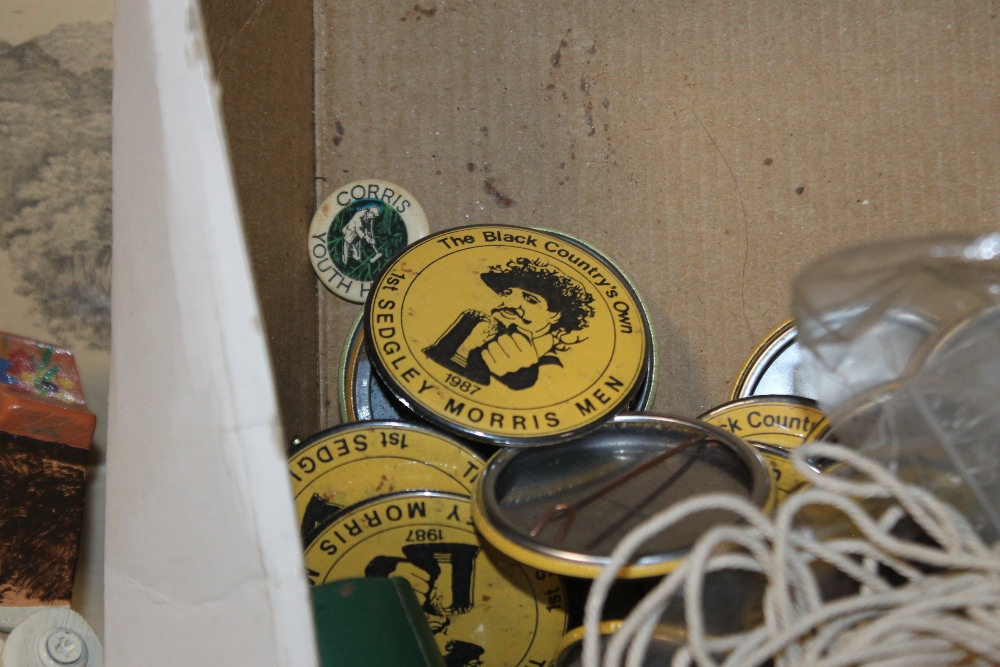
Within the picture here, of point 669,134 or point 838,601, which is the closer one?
point 838,601

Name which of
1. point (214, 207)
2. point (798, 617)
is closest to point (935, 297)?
point (798, 617)

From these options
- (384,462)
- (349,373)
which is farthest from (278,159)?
(384,462)

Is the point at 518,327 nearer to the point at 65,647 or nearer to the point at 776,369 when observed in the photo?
the point at 776,369

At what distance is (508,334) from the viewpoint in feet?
2.99

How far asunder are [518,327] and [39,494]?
19.3 inches

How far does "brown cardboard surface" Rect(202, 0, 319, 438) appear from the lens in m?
0.85

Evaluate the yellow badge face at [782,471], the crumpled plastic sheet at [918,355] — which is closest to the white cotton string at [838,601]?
the crumpled plastic sheet at [918,355]

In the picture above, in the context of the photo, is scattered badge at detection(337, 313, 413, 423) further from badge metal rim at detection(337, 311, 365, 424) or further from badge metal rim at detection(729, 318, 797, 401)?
badge metal rim at detection(729, 318, 797, 401)

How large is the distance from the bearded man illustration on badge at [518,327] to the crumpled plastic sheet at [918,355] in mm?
324

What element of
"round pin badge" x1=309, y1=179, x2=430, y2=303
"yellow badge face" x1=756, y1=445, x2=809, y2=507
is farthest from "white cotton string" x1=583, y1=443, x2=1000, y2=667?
"round pin badge" x1=309, y1=179, x2=430, y2=303

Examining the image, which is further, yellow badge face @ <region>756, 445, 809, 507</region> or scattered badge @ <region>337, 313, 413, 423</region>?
scattered badge @ <region>337, 313, 413, 423</region>

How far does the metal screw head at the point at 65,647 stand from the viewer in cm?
63

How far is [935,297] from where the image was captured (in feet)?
1.98

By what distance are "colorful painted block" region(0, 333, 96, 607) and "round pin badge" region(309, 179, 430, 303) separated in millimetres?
509
